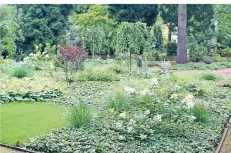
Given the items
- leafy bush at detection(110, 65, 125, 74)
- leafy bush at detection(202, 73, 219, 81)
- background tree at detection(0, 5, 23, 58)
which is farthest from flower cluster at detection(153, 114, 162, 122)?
background tree at detection(0, 5, 23, 58)

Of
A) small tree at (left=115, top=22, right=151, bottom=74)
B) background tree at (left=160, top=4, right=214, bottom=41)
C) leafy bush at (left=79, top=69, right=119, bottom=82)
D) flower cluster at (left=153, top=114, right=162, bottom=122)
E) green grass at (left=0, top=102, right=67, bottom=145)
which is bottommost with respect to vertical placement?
green grass at (left=0, top=102, right=67, bottom=145)

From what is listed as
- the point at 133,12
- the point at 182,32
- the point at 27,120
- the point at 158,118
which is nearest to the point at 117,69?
the point at 182,32

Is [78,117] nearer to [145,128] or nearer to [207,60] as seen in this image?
[145,128]

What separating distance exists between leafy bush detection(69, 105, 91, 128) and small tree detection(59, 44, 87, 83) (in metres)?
2.97

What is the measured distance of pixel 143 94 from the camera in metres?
4.14

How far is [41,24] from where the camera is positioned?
41.2ft

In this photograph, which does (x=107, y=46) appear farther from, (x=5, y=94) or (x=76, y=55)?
(x=5, y=94)

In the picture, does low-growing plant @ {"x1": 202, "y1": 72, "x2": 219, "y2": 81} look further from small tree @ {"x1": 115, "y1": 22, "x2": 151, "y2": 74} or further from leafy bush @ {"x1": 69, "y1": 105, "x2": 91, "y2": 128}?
leafy bush @ {"x1": 69, "y1": 105, "x2": 91, "y2": 128}

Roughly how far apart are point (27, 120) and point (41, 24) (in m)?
8.40

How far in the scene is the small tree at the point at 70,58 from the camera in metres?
7.16

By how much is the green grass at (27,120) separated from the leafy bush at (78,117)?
33cm

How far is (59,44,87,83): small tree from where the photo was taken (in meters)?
7.16

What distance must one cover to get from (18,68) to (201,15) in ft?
25.3

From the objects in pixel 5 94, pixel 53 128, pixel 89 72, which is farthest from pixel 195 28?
pixel 53 128
